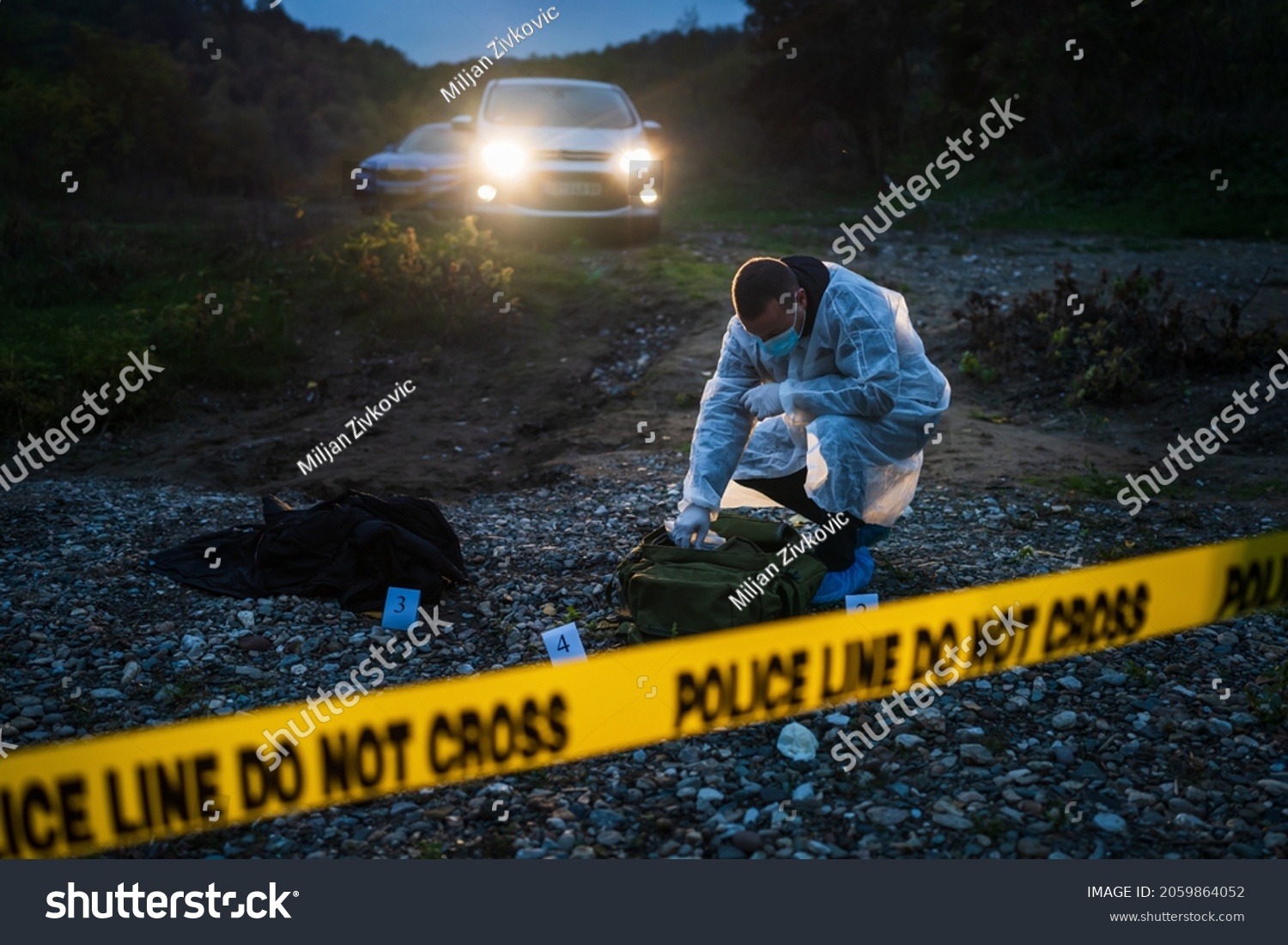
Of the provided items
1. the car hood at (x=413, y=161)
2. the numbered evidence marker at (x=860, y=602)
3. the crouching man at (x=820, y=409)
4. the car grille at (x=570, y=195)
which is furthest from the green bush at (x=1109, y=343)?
the car hood at (x=413, y=161)

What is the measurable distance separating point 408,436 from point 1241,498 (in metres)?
5.45

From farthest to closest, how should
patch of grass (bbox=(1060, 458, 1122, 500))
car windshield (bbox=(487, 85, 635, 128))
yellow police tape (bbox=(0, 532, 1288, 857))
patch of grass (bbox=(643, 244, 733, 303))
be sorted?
car windshield (bbox=(487, 85, 635, 128)) → patch of grass (bbox=(643, 244, 733, 303)) → patch of grass (bbox=(1060, 458, 1122, 500)) → yellow police tape (bbox=(0, 532, 1288, 857))

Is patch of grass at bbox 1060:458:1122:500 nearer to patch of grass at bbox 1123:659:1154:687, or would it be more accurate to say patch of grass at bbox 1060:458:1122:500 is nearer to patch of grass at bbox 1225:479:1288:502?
patch of grass at bbox 1225:479:1288:502

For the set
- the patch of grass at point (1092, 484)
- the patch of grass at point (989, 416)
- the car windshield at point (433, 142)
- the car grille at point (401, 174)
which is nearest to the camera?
the patch of grass at point (1092, 484)

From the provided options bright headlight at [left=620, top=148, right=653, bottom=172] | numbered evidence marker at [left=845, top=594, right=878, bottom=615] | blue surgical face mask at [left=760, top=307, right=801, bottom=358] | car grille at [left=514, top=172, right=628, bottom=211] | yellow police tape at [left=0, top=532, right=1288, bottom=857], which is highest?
bright headlight at [left=620, top=148, right=653, bottom=172]

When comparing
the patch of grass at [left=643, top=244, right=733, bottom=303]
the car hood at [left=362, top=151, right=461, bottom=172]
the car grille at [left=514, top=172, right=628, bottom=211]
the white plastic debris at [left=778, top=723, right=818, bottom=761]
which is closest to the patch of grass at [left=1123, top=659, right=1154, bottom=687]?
the white plastic debris at [left=778, top=723, right=818, bottom=761]

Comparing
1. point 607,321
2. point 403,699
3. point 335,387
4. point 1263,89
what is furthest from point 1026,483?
point 1263,89

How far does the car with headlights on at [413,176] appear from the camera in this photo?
14.6 metres

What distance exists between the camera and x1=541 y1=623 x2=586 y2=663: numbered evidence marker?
3590mm

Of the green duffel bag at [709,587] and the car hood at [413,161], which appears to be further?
the car hood at [413,161]

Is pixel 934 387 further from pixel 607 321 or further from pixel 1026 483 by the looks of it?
pixel 607 321

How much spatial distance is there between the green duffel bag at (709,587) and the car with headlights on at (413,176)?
1129 centimetres

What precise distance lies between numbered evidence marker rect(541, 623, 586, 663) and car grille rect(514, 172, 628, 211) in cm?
895

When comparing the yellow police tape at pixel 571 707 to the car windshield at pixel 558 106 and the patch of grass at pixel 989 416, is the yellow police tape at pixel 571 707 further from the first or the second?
the car windshield at pixel 558 106
